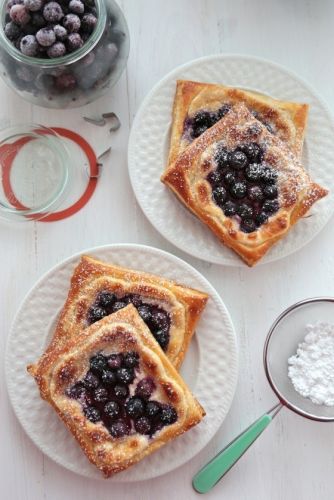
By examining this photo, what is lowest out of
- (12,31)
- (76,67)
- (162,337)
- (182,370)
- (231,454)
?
(231,454)

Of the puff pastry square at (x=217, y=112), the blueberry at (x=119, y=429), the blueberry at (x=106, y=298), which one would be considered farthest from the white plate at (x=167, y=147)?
the blueberry at (x=119, y=429)

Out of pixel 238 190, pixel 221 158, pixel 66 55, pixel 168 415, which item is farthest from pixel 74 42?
pixel 168 415

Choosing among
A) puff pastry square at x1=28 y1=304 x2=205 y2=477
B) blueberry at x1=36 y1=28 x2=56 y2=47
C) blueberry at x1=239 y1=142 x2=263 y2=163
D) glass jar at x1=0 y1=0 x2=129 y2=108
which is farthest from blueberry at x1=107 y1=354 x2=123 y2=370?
blueberry at x1=36 y1=28 x2=56 y2=47

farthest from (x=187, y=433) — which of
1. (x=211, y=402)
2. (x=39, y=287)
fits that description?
(x=39, y=287)

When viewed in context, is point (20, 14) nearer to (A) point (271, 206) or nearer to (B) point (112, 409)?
(A) point (271, 206)

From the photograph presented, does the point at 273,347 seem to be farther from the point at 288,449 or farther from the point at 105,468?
the point at 105,468
